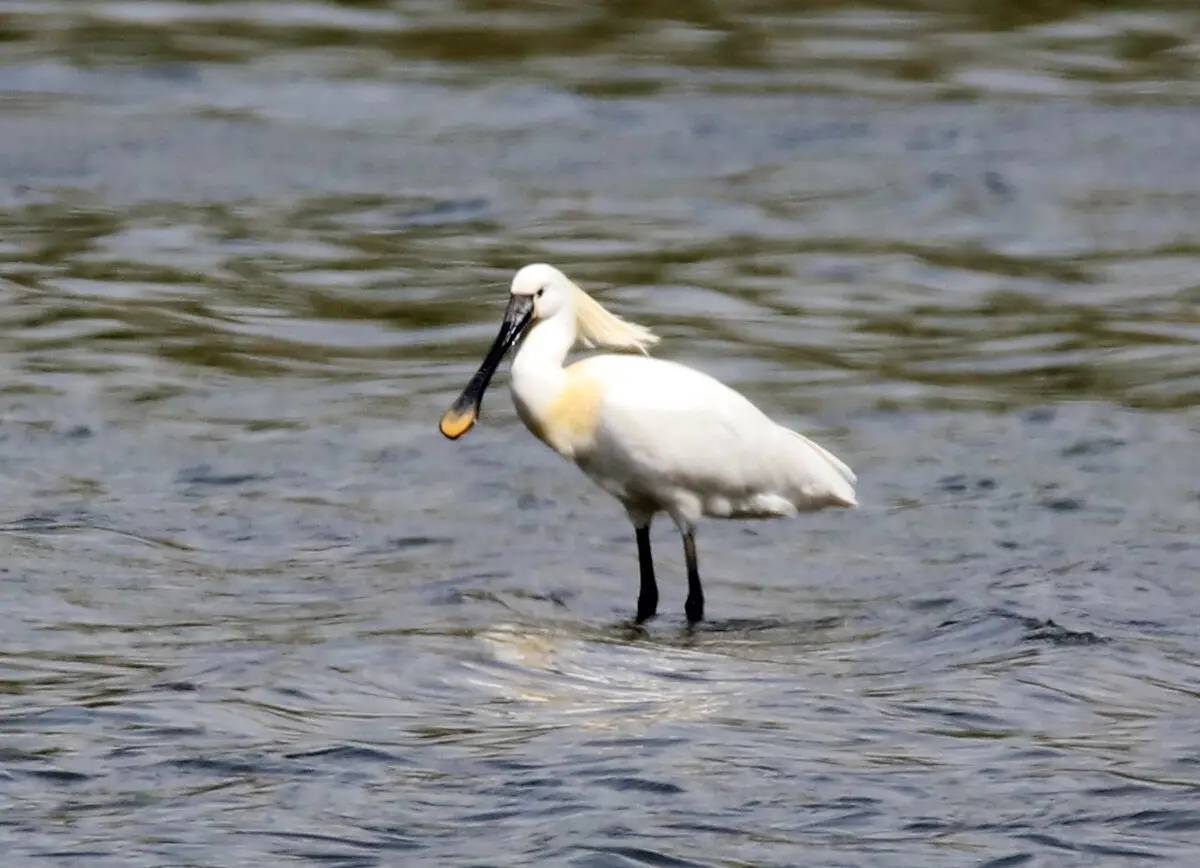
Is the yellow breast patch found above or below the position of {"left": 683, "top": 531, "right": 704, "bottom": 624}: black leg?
above

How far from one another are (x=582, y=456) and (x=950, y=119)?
28.4 feet

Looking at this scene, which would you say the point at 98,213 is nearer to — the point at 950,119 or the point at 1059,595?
the point at 950,119

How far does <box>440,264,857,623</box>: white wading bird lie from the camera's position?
338 inches

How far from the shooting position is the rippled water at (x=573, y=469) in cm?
639

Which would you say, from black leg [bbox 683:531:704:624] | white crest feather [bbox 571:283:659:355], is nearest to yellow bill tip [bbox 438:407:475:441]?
white crest feather [bbox 571:283:659:355]

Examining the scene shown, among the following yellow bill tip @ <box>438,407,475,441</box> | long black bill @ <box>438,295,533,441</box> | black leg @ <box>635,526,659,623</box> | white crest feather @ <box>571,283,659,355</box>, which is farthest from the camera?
yellow bill tip @ <box>438,407,475,441</box>

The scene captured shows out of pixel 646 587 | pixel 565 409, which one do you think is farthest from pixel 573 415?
pixel 646 587

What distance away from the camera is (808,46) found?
18.4 metres

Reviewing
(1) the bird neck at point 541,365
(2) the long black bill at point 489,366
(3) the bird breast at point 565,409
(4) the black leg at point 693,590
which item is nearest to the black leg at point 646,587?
(4) the black leg at point 693,590

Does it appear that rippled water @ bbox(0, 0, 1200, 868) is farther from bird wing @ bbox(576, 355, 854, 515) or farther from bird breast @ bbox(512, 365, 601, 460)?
bird breast @ bbox(512, 365, 601, 460)

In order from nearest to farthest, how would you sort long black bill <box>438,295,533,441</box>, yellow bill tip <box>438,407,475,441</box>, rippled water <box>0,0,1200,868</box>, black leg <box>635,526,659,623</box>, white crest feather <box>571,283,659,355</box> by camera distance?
rippled water <box>0,0,1200,868</box>
black leg <box>635,526,659,623</box>
long black bill <box>438,295,533,441</box>
white crest feather <box>571,283,659,355</box>
yellow bill tip <box>438,407,475,441</box>

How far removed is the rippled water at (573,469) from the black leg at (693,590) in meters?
0.09

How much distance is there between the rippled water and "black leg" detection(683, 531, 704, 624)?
9 centimetres

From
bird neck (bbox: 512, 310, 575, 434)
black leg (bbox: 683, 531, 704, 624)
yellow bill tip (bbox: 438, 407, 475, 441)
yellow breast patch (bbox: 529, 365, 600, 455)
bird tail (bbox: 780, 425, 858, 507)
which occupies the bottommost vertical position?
black leg (bbox: 683, 531, 704, 624)
